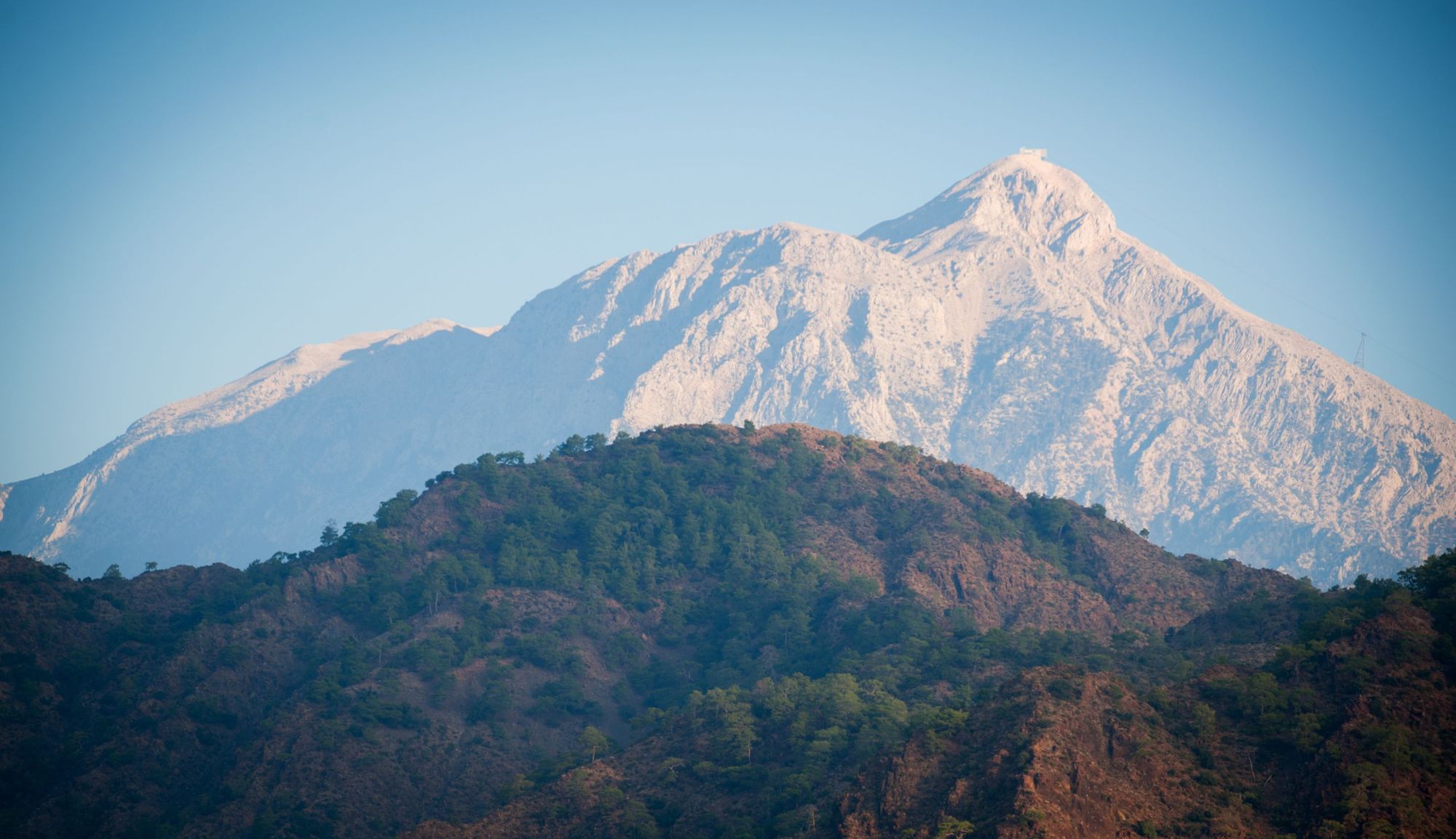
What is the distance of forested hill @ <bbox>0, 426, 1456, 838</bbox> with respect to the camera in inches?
3162

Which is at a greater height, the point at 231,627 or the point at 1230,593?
the point at 231,627

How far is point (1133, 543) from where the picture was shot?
156625mm

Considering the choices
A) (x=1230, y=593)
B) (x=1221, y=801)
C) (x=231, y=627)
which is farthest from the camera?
(x=1230, y=593)

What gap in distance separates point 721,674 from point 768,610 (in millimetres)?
13480

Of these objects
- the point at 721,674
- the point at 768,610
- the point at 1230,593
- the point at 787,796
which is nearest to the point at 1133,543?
the point at 1230,593

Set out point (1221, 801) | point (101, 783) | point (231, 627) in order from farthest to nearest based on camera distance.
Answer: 1. point (231, 627)
2. point (101, 783)
3. point (1221, 801)

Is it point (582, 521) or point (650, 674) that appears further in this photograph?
point (582, 521)

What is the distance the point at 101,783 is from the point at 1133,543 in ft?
347

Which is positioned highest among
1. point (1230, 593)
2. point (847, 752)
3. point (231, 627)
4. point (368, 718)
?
point (231, 627)

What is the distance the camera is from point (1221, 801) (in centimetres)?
7781

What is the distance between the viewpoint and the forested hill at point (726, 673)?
8031 centimetres

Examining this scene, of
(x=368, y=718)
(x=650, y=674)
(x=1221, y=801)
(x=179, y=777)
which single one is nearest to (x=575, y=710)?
(x=650, y=674)

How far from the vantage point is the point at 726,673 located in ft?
414

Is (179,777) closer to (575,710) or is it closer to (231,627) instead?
(231,627)
